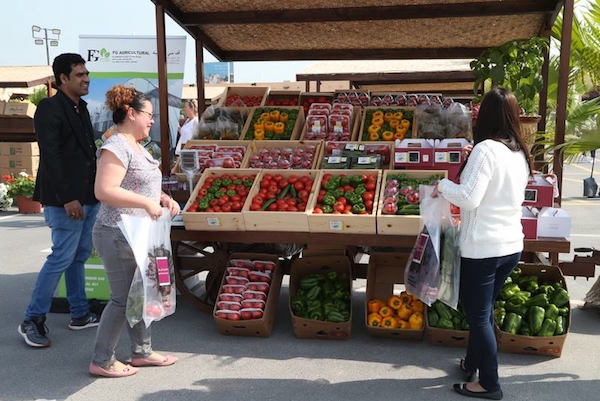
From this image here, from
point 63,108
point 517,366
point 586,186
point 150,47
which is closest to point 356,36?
point 150,47

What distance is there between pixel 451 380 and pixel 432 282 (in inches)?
27.4

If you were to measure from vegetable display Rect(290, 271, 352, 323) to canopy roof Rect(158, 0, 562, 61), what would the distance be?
246 cm

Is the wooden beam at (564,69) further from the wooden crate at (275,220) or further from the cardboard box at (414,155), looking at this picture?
the wooden crate at (275,220)

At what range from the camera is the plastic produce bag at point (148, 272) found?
312cm

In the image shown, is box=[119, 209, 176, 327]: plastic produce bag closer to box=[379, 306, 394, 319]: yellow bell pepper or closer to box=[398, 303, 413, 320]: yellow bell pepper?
box=[379, 306, 394, 319]: yellow bell pepper

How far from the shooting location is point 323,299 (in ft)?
13.7

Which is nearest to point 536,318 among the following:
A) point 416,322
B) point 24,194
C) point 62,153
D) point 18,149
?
point 416,322

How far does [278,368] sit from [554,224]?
209 centimetres

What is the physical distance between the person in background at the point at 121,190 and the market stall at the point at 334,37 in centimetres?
98

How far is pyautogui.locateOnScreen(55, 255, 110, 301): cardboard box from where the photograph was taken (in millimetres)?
4688

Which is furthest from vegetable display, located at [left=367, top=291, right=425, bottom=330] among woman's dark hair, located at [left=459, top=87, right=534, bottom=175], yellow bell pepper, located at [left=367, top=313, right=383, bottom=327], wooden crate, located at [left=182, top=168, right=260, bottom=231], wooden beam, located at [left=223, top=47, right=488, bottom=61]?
wooden beam, located at [left=223, top=47, right=488, bottom=61]

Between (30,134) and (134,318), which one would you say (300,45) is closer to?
(134,318)

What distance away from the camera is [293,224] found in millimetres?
3982

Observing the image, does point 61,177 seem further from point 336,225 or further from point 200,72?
point 200,72
